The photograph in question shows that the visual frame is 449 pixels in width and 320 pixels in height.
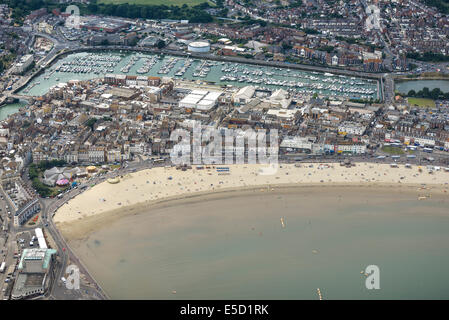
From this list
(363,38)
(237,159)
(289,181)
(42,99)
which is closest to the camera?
(289,181)

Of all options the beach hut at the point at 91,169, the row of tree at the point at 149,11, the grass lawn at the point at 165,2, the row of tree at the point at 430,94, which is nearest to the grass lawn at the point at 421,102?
the row of tree at the point at 430,94

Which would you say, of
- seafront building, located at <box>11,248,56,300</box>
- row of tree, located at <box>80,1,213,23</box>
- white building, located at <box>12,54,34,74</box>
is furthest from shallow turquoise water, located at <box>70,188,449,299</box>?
row of tree, located at <box>80,1,213,23</box>

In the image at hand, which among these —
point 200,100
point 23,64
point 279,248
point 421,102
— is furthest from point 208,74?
point 279,248

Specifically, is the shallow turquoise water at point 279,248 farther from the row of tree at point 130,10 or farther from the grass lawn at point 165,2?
the grass lawn at point 165,2

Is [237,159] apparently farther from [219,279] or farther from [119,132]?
[219,279]

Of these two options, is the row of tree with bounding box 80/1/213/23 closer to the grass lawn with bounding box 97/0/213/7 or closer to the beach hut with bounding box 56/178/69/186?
the grass lawn with bounding box 97/0/213/7

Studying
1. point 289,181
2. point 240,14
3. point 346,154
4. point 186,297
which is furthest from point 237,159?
point 240,14
